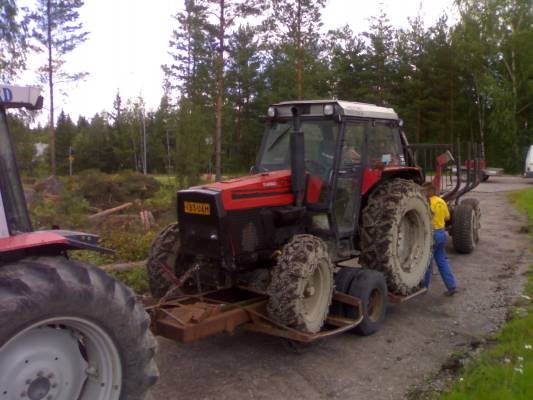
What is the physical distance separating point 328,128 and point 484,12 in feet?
117

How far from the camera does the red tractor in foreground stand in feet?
17.2

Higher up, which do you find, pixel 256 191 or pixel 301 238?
pixel 256 191

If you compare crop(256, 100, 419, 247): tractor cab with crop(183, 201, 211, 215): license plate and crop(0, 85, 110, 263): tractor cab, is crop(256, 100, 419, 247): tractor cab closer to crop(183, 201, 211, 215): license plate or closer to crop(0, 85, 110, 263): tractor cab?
crop(183, 201, 211, 215): license plate

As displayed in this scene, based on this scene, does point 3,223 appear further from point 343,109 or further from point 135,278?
point 135,278

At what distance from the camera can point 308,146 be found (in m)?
6.48

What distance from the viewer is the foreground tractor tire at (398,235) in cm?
645

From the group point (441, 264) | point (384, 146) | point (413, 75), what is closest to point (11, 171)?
point (384, 146)

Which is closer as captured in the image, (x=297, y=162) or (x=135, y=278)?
(x=297, y=162)

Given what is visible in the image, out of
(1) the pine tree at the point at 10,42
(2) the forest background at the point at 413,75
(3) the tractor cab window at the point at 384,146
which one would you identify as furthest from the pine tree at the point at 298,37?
(3) the tractor cab window at the point at 384,146

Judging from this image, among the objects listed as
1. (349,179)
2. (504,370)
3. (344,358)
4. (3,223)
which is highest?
(349,179)

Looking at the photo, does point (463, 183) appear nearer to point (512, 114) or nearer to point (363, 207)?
point (363, 207)

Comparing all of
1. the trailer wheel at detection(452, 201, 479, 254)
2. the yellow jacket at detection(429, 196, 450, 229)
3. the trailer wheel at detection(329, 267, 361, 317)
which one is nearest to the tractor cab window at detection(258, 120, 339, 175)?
the trailer wheel at detection(329, 267, 361, 317)

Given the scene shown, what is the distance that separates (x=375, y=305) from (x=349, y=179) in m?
1.46

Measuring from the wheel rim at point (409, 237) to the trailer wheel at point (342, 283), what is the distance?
1.13 m
